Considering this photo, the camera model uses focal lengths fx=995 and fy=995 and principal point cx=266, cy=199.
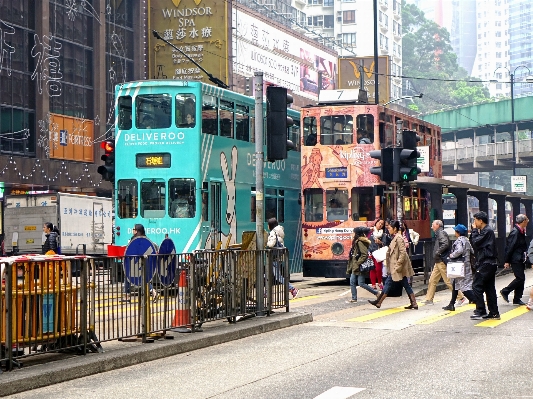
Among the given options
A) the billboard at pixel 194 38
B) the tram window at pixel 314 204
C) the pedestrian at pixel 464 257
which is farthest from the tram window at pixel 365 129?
the billboard at pixel 194 38

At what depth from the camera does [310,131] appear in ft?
84.9

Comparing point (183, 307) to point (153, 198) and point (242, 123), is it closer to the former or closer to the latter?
point (153, 198)

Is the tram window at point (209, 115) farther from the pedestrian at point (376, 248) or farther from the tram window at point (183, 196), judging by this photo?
the pedestrian at point (376, 248)

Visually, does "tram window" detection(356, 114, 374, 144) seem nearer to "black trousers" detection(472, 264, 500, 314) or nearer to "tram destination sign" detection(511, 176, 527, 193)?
"black trousers" detection(472, 264, 500, 314)

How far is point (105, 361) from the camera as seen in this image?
10.2 m

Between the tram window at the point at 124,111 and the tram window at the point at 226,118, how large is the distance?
209cm

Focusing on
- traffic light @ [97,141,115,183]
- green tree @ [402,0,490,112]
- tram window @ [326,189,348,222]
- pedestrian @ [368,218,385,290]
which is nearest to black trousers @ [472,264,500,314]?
pedestrian @ [368,218,385,290]

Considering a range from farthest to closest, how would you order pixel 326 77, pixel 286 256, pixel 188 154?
1. pixel 326 77
2. pixel 188 154
3. pixel 286 256

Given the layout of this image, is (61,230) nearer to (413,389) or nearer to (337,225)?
(337,225)

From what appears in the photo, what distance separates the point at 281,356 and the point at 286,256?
4420 millimetres

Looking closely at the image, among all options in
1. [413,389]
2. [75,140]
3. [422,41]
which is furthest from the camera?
[422,41]

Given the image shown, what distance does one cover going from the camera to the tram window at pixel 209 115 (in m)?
21.8

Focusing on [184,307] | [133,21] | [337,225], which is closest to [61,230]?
[337,225]

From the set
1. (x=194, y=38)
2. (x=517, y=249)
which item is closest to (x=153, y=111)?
(x=517, y=249)
